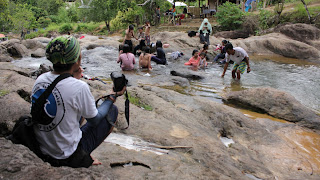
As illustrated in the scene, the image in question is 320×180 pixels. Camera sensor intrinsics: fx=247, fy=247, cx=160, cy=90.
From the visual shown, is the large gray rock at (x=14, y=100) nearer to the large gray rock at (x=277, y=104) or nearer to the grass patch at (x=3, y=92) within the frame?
the grass patch at (x=3, y=92)

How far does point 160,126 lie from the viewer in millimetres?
3955

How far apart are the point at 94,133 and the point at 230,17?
19.3 meters

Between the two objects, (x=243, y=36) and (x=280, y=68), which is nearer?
(x=280, y=68)

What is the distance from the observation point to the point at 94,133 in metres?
2.35

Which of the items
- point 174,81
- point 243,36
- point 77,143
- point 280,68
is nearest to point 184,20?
point 243,36

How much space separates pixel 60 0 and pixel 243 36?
26769 millimetres

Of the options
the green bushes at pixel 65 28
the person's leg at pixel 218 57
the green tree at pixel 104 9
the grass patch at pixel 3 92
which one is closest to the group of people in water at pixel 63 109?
the grass patch at pixel 3 92

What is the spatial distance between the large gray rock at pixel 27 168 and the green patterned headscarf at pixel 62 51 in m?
0.78

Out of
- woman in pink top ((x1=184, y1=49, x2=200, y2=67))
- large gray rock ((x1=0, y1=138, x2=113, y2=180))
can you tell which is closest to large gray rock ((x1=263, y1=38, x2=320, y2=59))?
woman in pink top ((x1=184, y1=49, x2=200, y2=67))

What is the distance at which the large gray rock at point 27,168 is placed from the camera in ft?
5.79

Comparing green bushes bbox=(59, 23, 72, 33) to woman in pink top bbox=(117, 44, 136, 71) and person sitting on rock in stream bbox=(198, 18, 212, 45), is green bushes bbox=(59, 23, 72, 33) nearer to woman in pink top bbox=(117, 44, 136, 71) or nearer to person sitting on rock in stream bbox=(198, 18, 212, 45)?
person sitting on rock in stream bbox=(198, 18, 212, 45)

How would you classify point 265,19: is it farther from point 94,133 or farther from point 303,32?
point 94,133

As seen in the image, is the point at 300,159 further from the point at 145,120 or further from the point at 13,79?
the point at 13,79

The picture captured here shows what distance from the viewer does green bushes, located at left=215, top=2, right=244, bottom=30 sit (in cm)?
1955
